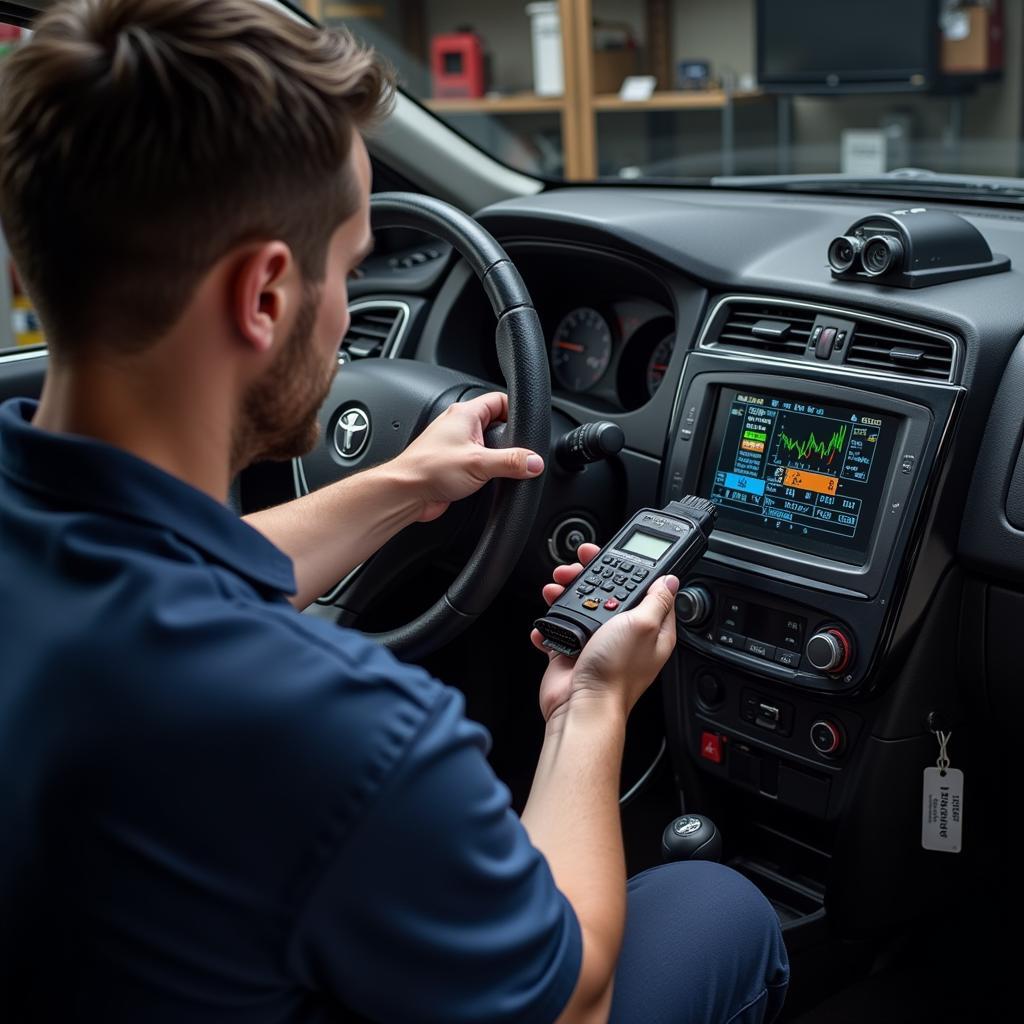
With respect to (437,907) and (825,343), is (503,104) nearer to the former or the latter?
(825,343)

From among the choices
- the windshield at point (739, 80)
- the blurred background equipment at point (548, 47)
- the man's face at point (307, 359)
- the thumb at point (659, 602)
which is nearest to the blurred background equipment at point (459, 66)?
the windshield at point (739, 80)

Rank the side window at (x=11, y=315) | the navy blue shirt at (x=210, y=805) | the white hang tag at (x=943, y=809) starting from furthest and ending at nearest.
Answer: the side window at (x=11, y=315)
the white hang tag at (x=943, y=809)
the navy blue shirt at (x=210, y=805)

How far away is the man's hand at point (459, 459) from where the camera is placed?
1.19 m

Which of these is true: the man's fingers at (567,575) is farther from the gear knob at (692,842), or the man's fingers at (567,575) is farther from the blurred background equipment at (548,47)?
the blurred background equipment at (548,47)

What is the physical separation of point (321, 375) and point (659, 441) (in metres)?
0.75

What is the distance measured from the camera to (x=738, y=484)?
141 centimetres

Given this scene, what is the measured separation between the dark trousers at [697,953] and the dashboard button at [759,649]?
37 cm

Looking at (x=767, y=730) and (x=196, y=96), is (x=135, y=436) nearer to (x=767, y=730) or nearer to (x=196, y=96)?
(x=196, y=96)

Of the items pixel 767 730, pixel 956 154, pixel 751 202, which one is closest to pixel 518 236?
pixel 751 202

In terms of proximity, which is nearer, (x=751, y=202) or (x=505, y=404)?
(x=505, y=404)

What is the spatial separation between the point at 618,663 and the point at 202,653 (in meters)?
0.41

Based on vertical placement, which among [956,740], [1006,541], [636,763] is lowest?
[636,763]

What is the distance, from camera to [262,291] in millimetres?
728

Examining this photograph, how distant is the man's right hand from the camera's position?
0.96 meters
